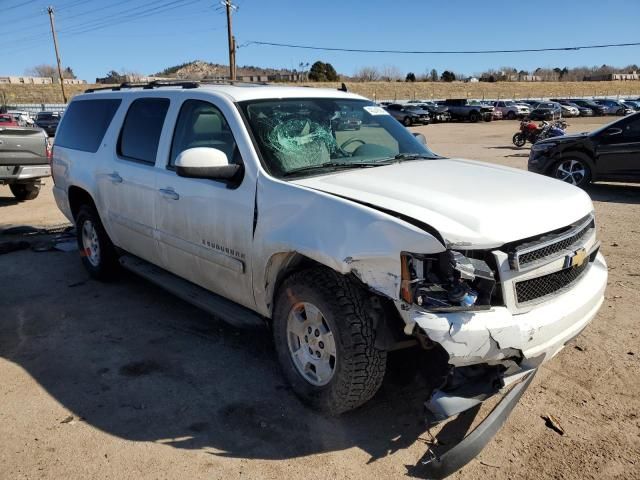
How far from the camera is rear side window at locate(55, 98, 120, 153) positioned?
5273 mm

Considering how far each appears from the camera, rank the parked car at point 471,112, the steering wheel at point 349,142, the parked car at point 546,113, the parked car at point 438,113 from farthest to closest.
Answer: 1. the parked car at point 471,112
2. the parked car at point 438,113
3. the parked car at point 546,113
4. the steering wheel at point 349,142

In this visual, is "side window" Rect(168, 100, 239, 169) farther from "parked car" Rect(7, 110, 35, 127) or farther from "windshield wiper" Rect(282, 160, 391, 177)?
"parked car" Rect(7, 110, 35, 127)

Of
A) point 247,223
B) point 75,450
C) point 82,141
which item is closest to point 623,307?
point 247,223

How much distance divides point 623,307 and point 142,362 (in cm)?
409

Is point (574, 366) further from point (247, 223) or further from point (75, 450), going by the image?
point (75, 450)

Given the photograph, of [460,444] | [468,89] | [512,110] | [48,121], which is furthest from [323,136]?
[468,89]

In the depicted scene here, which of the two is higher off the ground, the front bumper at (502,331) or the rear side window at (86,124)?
the rear side window at (86,124)

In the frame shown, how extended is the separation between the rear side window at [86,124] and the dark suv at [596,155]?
8579mm

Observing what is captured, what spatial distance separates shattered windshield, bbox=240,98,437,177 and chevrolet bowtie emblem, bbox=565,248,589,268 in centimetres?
142

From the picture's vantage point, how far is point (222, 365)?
3.93 metres

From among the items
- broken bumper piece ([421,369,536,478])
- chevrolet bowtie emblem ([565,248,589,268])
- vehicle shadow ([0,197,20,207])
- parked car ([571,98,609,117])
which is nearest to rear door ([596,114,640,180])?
chevrolet bowtie emblem ([565,248,589,268])

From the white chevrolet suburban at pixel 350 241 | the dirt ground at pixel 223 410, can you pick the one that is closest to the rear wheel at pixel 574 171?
the dirt ground at pixel 223 410

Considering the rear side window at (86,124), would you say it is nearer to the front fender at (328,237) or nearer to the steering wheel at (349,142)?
the steering wheel at (349,142)

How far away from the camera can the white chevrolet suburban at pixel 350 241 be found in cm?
261
